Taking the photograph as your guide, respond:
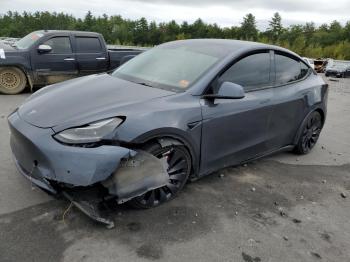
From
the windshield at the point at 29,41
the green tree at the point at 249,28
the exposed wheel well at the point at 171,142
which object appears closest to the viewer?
the exposed wheel well at the point at 171,142

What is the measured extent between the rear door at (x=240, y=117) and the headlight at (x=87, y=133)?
1072mm

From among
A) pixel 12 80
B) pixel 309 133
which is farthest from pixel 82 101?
pixel 12 80

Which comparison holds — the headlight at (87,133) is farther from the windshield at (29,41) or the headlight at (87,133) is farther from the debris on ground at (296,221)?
the windshield at (29,41)

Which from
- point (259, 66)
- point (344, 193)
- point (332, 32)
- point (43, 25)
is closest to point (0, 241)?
point (259, 66)

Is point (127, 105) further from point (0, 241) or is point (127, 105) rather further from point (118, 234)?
point (0, 241)

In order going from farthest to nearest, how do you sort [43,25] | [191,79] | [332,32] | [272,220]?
[332,32], [43,25], [191,79], [272,220]

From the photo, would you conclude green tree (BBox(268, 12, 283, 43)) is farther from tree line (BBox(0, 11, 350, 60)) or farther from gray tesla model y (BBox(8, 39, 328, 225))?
gray tesla model y (BBox(8, 39, 328, 225))

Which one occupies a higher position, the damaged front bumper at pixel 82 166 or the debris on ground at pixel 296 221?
the damaged front bumper at pixel 82 166

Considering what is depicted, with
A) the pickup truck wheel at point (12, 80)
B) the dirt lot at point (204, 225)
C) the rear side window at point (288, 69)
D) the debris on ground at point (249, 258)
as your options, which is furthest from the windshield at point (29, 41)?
the debris on ground at point (249, 258)

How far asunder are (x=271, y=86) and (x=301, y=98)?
692 millimetres

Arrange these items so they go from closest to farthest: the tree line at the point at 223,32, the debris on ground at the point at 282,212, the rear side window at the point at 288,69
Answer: the debris on ground at the point at 282,212 < the rear side window at the point at 288,69 < the tree line at the point at 223,32

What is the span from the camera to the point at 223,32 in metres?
89.4

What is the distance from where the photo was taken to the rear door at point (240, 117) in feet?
13.0

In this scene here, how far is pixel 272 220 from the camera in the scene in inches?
148
